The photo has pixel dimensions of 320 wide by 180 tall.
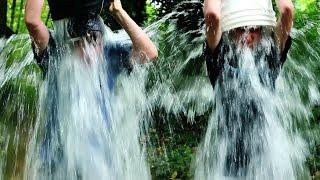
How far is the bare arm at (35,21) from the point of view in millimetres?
3494

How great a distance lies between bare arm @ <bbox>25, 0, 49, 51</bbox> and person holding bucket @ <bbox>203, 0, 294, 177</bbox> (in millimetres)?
982

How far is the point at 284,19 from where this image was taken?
12.4 feet

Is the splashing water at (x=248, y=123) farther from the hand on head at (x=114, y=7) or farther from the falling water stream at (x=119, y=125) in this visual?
the hand on head at (x=114, y=7)

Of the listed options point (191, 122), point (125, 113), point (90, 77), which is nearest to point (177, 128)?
point (191, 122)

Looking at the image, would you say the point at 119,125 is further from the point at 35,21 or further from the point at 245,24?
the point at 245,24

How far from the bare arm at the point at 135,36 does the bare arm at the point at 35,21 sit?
51cm

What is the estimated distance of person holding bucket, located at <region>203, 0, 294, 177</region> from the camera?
370 centimetres

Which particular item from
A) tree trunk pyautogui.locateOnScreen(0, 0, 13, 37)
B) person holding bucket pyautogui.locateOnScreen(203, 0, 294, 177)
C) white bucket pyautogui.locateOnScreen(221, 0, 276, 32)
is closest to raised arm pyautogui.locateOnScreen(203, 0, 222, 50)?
person holding bucket pyautogui.locateOnScreen(203, 0, 294, 177)

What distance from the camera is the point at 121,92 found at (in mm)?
4059

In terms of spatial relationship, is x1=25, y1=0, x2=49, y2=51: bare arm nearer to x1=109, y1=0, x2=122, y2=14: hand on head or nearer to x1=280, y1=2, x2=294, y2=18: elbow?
x1=109, y1=0, x2=122, y2=14: hand on head

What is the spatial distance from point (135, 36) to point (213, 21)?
1.72ft

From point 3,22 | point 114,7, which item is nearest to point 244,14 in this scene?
point 114,7

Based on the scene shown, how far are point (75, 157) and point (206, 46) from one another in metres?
1.07

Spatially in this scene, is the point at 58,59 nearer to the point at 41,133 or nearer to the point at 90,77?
the point at 90,77
